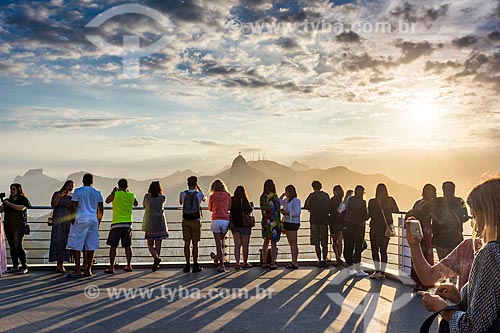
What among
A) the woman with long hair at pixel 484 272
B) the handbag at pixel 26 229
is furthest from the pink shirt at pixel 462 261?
the handbag at pixel 26 229

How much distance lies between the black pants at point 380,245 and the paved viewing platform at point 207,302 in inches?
12.5

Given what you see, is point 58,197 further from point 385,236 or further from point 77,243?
point 385,236

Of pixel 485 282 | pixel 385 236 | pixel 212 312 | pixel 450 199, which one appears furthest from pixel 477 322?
pixel 385 236

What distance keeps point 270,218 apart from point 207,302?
12.9 ft

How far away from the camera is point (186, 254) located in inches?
467

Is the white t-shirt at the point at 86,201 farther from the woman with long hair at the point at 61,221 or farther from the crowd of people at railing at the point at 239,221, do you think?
the woman with long hair at the point at 61,221

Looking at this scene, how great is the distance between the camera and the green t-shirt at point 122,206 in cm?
1157

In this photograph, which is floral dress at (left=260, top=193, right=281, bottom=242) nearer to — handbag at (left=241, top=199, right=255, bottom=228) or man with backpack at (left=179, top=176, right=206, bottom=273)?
handbag at (left=241, top=199, right=255, bottom=228)

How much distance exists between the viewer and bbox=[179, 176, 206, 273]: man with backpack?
11.9 meters

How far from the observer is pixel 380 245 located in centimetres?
1118

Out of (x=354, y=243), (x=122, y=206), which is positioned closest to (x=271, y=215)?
(x=354, y=243)

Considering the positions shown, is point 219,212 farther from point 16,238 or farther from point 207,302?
point 16,238

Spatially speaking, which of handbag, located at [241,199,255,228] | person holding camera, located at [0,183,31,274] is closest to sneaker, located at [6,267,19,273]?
person holding camera, located at [0,183,31,274]

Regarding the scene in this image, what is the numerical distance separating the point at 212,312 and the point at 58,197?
469cm
